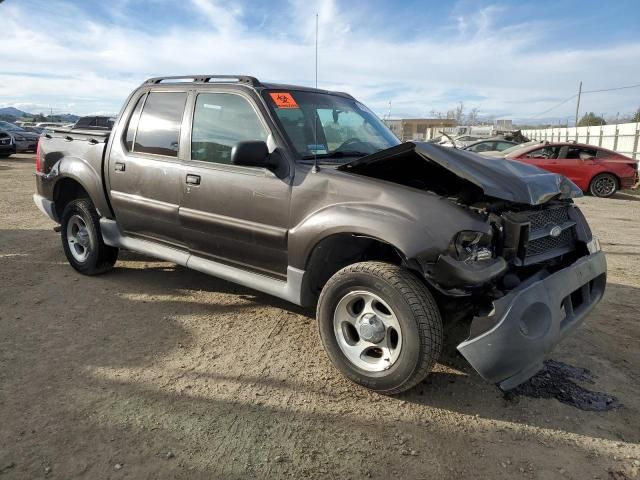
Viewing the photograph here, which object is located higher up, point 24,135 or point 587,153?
point 24,135

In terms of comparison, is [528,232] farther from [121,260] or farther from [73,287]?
[121,260]

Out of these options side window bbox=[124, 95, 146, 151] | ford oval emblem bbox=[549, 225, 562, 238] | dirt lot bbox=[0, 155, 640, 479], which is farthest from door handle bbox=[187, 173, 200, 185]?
ford oval emblem bbox=[549, 225, 562, 238]

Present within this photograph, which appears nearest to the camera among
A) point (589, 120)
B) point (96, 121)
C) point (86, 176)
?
point (86, 176)

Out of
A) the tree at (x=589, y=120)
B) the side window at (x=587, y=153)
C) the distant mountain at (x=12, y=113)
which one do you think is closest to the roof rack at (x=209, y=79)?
the side window at (x=587, y=153)

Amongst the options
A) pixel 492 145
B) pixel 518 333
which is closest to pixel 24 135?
pixel 492 145

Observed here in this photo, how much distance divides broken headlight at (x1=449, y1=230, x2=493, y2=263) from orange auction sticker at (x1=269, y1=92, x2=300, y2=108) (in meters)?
1.77

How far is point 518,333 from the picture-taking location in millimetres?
2607

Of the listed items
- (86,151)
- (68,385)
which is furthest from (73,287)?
(68,385)

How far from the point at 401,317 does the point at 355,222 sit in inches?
24.9

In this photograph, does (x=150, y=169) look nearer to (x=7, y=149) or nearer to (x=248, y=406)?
(x=248, y=406)

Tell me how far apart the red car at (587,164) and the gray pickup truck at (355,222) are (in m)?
10.2

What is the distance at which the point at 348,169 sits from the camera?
3180 mm

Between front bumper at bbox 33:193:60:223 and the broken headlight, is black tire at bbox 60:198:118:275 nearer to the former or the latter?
front bumper at bbox 33:193:60:223

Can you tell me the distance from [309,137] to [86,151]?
2583 millimetres
